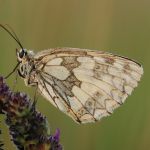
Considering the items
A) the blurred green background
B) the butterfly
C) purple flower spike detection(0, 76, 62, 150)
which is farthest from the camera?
the blurred green background

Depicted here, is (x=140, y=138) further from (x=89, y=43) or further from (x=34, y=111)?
(x=34, y=111)

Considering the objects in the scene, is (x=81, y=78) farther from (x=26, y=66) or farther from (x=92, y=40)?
(x=92, y=40)

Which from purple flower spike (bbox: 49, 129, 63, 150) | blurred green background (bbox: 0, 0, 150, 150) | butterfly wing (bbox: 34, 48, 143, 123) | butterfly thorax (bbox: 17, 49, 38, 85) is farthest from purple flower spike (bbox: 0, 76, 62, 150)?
blurred green background (bbox: 0, 0, 150, 150)

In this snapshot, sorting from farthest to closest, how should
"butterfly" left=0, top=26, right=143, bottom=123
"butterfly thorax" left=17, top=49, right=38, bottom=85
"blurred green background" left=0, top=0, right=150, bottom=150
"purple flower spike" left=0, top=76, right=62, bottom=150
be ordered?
"blurred green background" left=0, top=0, right=150, bottom=150 < "butterfly" left=0, top=26, right=143, bottom=123 < "butterfly thorax" left=17, top=49, right=38, bottom=85 < "purple flower spike" left=0, top=76, right=62, bottom=150

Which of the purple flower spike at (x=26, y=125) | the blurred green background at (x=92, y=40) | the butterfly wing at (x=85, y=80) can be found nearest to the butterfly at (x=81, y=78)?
the butterfly wing at (x=85, y=80)

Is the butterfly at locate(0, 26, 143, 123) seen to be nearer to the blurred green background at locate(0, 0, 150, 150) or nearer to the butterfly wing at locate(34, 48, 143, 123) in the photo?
the butterfly wing at locate(34, 48, 143, 123)

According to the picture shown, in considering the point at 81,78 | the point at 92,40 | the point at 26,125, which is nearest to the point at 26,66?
the point at 81,78
